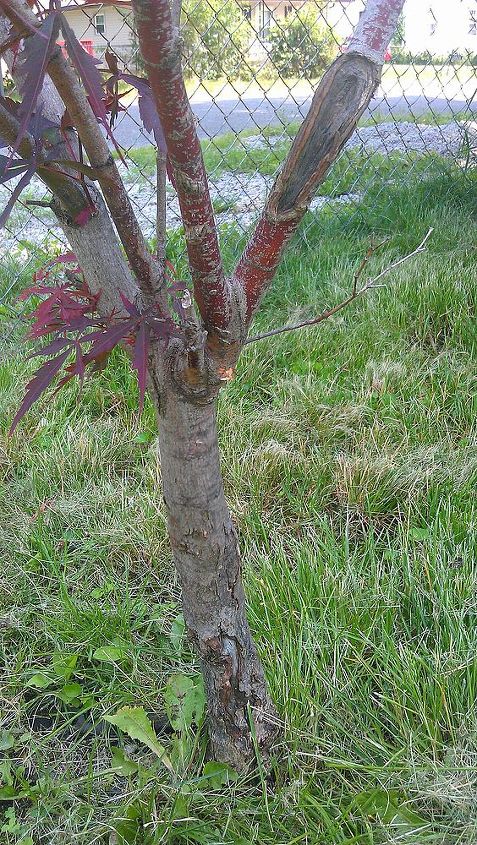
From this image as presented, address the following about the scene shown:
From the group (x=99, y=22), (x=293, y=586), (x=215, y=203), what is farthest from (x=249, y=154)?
(x=293, y=586)

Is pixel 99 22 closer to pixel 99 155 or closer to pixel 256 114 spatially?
pixel 99 155

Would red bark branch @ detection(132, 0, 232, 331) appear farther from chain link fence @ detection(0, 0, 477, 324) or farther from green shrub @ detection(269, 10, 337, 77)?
green shrub @ detection(269, 10, 337, 77)

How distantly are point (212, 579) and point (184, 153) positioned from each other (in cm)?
69

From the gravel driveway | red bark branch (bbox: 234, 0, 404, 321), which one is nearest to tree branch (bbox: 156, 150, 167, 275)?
red bark branch (bbox: 234, 0, 404, 321)

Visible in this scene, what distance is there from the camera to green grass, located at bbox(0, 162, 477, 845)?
1.21 metres

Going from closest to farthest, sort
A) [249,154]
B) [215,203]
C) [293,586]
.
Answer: [293,586], [215,203], [249,154]

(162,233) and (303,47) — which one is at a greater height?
(303,47)

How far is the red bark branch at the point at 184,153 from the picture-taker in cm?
55

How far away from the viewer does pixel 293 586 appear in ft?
5.08

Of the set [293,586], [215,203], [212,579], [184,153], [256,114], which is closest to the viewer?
[184,153]

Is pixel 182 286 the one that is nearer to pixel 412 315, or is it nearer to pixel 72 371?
pixel 72 371

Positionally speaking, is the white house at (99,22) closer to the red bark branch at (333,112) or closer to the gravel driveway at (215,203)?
the red bark branch at (333,112)

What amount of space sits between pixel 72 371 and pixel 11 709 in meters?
0.85

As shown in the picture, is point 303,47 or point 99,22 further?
point 303,47
